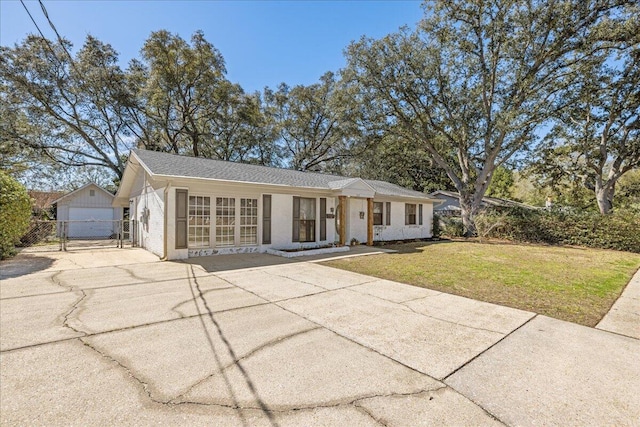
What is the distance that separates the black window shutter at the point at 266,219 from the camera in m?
10.4

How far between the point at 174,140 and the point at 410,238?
1925 centimetres

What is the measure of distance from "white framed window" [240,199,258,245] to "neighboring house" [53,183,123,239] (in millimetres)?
13798

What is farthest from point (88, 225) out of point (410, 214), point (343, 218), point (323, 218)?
point (410, 214)

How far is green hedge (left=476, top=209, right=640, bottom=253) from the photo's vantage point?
13133 millimetres

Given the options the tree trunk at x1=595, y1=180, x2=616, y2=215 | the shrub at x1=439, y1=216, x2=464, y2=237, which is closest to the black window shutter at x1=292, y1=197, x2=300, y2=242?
the shrub at x1=439, y1=216, x2=464, y2=237

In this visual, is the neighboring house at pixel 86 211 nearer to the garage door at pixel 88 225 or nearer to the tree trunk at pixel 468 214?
the garage door at pixel 88 225

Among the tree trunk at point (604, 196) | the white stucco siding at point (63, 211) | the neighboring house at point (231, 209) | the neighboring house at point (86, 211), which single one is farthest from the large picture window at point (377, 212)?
the white stucco siding at point (63, 211)

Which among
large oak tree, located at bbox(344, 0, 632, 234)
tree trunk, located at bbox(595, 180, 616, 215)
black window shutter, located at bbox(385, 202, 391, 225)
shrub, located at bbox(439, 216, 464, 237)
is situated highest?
large oak tree, located at bbox(344, 0, 632, 234)

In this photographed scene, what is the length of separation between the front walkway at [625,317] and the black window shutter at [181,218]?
946 centimetres

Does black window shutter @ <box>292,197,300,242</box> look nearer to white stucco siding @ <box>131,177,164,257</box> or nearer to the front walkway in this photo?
white stucco siding @ <box>131,177,164,257</box>

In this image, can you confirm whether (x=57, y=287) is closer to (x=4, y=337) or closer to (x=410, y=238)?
(x=4, y=337)

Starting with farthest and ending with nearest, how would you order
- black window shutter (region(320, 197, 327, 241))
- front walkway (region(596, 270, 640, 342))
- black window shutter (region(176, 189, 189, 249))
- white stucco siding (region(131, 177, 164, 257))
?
black window shutter (region(320, 197, 327, 241)) → white stucco siding (region(131, 177, 164, 257)) → black window shutter (region(176, 189, 189, 249)) → front walkway (region(596, 270, 640, 342))

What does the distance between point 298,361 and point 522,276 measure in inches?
273

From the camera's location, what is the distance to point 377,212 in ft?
48.7
